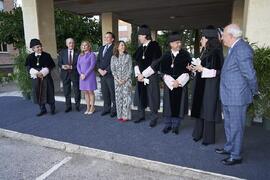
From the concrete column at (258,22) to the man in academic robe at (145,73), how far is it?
1.78 metres

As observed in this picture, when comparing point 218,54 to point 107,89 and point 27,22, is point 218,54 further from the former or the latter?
point 27,22

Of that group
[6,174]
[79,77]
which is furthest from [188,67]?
[6,174]

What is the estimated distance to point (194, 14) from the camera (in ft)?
39.7

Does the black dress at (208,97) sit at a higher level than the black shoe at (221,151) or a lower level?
higher

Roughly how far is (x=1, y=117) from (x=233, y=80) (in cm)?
537

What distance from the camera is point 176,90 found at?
4.42 meters

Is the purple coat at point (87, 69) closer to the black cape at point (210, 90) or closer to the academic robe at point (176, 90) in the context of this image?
the academic robe at point (176, 90)

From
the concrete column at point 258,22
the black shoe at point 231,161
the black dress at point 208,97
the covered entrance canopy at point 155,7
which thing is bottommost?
the black shoe at point 231,161

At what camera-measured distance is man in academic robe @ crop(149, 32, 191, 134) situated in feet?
14.2

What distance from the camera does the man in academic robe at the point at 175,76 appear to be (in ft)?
14.2

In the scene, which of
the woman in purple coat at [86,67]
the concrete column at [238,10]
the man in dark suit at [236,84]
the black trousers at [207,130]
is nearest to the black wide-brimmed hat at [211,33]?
the man in dark suit at [236,84]

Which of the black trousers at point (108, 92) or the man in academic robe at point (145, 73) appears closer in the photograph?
the man in academic robe at point (145, 73)

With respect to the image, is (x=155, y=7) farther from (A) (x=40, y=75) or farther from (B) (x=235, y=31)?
(B) (x=235, y=31)

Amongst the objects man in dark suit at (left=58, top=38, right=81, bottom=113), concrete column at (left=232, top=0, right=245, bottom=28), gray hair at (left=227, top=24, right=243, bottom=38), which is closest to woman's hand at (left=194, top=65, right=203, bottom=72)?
gray hair at (left=227, top=24, right=243, bottom=38)
